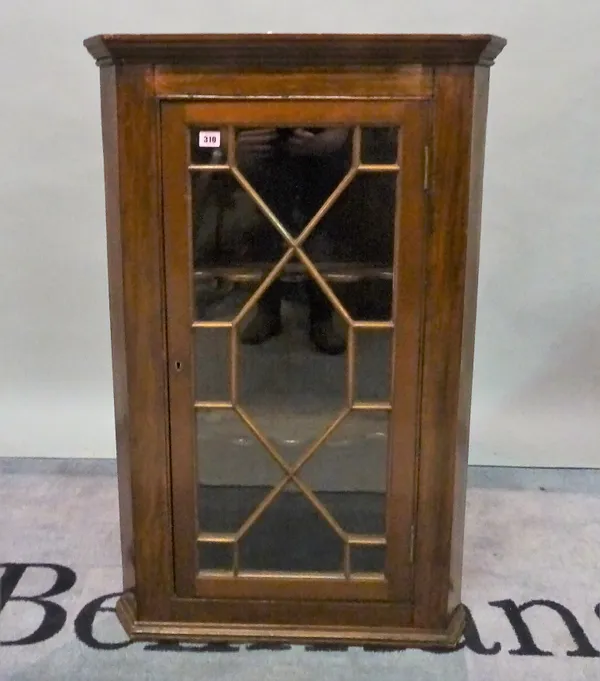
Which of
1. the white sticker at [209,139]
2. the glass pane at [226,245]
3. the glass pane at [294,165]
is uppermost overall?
the white sticker at [209,139]

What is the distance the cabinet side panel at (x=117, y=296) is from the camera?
43.0 inches

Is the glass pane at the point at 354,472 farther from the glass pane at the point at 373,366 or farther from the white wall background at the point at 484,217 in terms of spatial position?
the white wall background at the point at 484,217

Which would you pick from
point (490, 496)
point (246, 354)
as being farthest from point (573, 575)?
point (246, 354)

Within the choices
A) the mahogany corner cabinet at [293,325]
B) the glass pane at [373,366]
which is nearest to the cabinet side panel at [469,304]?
the mahogany corner cabinet at [293,325]

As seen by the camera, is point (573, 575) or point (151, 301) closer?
point (151, 301)

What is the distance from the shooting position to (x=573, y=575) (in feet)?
4.70

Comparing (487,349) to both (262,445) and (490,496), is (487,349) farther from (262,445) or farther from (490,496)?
(262,445)

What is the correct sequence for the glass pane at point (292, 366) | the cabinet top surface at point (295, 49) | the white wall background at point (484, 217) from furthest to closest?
1. the white wall background at point (484, 217)
2. the glass pane at point (292, 366)
3. the cabinet top surface at point (295, 49)

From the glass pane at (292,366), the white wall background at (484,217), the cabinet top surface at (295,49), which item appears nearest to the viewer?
the cabinet top surface at (295,49)

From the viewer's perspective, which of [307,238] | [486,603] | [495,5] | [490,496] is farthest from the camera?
[490,496]

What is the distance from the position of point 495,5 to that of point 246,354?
962mm

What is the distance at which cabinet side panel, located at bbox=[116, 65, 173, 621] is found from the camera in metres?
1.07

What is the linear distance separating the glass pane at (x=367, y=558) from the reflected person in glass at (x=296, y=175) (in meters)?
0.37

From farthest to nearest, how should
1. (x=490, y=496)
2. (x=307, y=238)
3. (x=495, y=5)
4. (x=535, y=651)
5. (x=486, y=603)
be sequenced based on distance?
(x=490, y=496) → (x=495, y=5) → (x=486, y=603) → (x=535, y=651) → (x=307, y=238)
